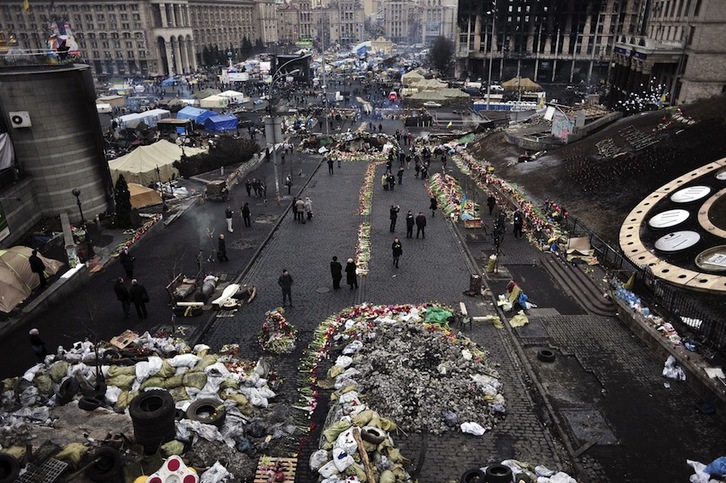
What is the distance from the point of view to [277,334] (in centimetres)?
1468

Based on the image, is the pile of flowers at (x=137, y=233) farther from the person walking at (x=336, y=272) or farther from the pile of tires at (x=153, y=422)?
the pile of tires at (x=153, y=422)

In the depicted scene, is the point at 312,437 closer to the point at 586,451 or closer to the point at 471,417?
the point at 471,417

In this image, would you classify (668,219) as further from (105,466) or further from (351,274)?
(105,466)

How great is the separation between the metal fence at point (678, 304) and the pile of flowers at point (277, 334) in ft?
35.9

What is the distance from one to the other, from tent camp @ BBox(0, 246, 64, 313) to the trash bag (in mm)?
13164

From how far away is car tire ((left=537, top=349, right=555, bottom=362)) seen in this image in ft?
44.6

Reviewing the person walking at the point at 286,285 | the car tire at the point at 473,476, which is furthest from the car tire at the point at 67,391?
the car tire at the point at 473,476

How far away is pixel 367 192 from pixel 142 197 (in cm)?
1281

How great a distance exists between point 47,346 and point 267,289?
6.96 metres

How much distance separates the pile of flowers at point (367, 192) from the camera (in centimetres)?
2760

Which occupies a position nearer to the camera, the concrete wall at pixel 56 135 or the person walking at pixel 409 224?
the concrete wall at pixel 56 135

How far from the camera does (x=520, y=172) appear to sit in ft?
101

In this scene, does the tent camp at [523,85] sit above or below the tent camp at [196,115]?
above

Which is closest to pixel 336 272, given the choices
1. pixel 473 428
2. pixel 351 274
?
pixel 351 274
